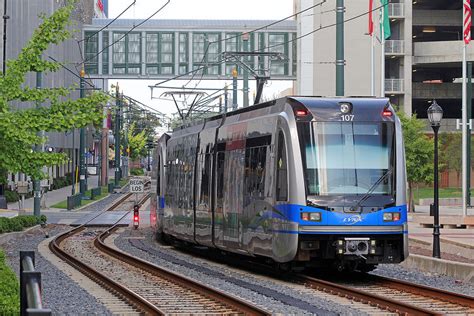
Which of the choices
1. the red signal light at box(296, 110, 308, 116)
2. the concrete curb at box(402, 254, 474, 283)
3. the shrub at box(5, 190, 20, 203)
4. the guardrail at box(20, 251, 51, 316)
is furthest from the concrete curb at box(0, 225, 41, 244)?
the guardrail at box(20, 251, 51, 316)

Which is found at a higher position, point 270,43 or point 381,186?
point 270,43

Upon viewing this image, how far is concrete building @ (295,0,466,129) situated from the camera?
3127 inches

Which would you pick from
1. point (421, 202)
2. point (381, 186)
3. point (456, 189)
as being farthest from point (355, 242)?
point (456, 189)

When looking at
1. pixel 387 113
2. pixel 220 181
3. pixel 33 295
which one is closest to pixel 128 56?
pixel 220 181

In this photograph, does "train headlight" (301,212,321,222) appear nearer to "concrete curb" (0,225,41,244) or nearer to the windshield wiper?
the windshield wiper

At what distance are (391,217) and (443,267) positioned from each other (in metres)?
3.39

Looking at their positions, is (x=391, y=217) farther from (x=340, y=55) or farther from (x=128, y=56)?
(x=128, y=56)

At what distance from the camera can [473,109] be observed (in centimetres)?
8450

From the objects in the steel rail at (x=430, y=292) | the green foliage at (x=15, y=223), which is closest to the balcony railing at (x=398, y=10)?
the green foliage at (x=15, y=223)

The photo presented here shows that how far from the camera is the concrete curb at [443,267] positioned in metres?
19.0

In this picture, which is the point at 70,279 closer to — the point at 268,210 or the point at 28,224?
the point at 268,210

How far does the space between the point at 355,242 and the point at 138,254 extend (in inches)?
470

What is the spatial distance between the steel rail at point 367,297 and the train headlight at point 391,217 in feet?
4.87

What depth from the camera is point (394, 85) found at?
8012 cm
